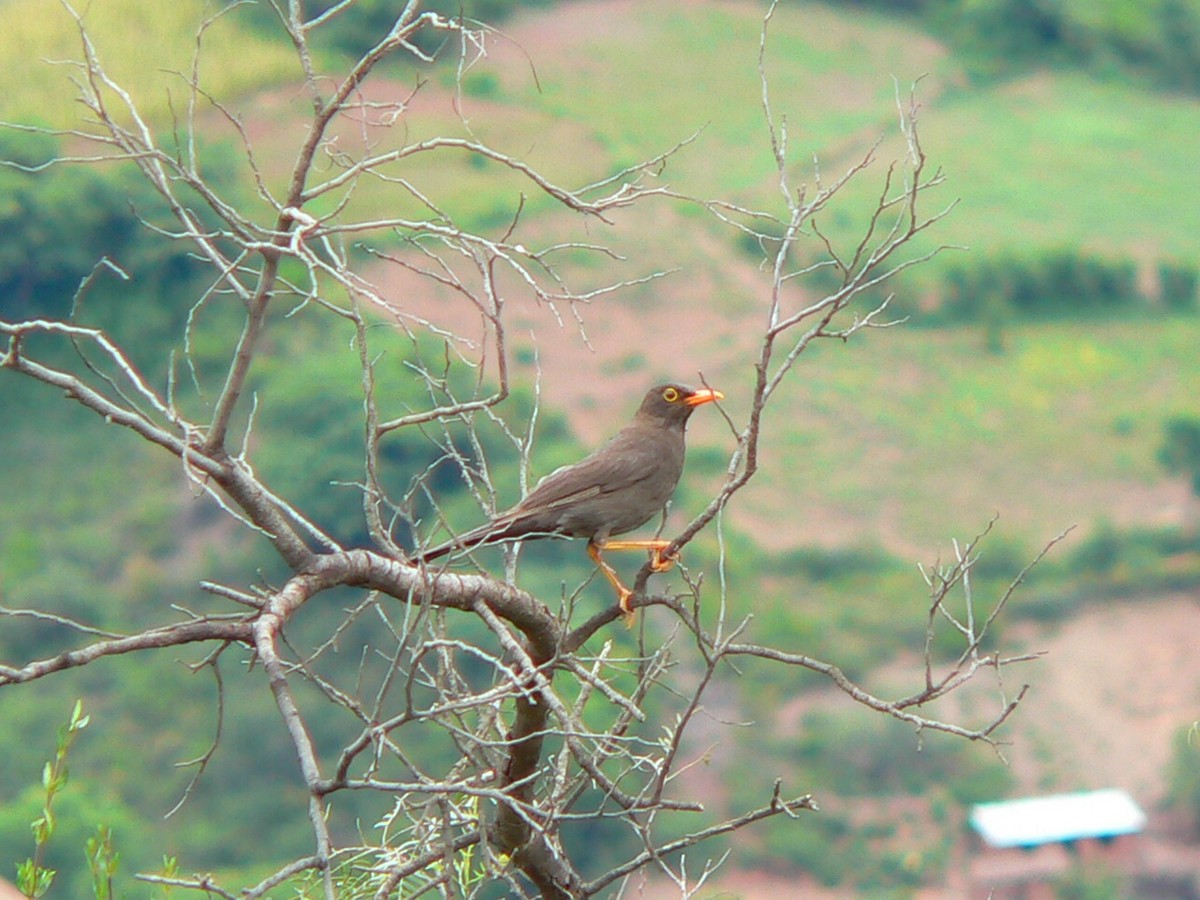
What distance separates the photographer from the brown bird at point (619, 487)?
7.30 metres

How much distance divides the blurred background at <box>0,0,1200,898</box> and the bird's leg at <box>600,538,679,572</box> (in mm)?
28699

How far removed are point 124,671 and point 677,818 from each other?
65.7 feet

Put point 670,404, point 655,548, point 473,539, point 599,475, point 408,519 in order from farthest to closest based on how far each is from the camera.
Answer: point 670,404, point 599,475, point 655,548, point 473,539, point 408,519

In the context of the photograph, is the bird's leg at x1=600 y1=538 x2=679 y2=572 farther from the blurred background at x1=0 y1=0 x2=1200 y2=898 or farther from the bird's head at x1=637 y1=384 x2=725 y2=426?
the blurred background at x1=0 y1=0 x2=1200 y2=898

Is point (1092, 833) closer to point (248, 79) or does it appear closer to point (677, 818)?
point (677, 818)

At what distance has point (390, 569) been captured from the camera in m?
5.22

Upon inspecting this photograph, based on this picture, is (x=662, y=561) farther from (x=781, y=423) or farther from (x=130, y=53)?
(x=781, y=423)

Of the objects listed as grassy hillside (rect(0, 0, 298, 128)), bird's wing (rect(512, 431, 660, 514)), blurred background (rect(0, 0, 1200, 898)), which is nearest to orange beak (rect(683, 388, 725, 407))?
bird's wing (rect(512, 431, 660, 514))

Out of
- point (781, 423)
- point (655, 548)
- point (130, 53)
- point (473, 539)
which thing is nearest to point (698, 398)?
point (655, 548)

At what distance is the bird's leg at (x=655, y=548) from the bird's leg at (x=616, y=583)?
5 centimetres

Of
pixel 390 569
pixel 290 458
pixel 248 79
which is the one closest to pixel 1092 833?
pixel 290 458

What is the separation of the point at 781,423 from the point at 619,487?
5121 centimetres

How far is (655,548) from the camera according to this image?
23.9ft

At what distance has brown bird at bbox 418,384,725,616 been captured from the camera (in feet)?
23.9
